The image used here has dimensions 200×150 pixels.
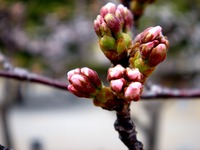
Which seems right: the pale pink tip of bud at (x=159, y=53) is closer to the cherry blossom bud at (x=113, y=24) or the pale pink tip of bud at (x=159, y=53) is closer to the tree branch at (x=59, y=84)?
the cherry blossom bud at (x=113, y=24)

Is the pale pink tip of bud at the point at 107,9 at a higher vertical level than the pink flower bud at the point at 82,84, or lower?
higher

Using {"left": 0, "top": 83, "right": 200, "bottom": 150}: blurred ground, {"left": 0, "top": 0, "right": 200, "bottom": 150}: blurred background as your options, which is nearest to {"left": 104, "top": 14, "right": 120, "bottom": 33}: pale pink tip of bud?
{"left": 0, "top": 0, "right": 200, "bottom": 150}: blurred background

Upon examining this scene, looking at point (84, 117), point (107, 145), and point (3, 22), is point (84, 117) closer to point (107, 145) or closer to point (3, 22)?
point (107, 145)

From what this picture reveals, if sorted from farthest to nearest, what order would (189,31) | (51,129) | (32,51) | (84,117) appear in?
1. (84,117)
2. (51,129)
3. (32,51)
4. (189,31)

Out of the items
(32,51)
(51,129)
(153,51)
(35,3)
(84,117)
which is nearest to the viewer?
(153,51)

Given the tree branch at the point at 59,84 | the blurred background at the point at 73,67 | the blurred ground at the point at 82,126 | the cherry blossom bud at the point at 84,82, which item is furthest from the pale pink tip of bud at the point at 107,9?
the blurred ground at the point at 82,126

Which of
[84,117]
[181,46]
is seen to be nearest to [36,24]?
[181,46]

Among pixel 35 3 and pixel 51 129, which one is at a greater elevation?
pixel 51 129
